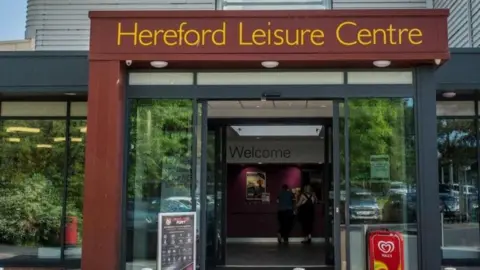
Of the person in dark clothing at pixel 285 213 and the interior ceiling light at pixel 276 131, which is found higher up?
the interior ceiling light at pixel 276 131

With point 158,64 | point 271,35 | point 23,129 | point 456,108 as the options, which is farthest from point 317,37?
point 23,129

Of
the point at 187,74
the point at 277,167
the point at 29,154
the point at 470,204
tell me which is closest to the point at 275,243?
the point at 277,167

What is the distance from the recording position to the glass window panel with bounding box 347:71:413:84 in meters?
7.66

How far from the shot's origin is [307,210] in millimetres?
14367

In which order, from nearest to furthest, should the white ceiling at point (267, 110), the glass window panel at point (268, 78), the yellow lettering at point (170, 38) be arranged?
the yellow lettering at point (170, 38), the glass window panel at point (268, 78), the white ceiling at point (267, 110)

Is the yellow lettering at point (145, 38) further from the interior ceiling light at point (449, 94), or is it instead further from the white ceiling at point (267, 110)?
the interior ceiling light at point (449, 94)

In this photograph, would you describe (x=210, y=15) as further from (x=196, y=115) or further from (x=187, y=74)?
(x=196, y=115)

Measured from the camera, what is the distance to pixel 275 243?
1428 cm

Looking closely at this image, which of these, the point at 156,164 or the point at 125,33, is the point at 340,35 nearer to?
the point at 125,33

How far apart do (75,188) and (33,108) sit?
5.34 ft

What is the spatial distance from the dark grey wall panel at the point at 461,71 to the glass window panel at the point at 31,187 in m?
6.44

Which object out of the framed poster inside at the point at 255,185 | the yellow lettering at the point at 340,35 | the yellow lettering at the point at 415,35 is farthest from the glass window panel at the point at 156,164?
the framed poster inside at the point at 255,185

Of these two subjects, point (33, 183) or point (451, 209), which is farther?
point (33, 183)

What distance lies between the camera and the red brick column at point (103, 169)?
23.8 ft
